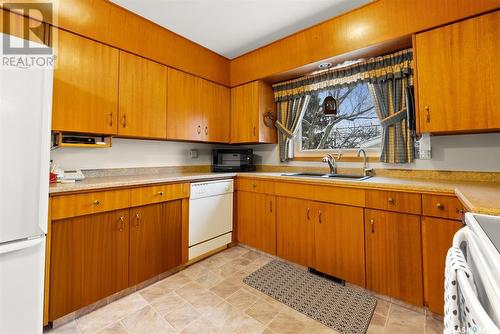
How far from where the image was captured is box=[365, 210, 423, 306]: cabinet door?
1594 millimetres

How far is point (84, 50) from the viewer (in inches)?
71.4

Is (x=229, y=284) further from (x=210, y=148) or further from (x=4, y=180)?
(x=210, y=148)

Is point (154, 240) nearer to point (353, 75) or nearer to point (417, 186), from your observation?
point (417, 186)

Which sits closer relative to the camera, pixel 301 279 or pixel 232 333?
pixel 232 333

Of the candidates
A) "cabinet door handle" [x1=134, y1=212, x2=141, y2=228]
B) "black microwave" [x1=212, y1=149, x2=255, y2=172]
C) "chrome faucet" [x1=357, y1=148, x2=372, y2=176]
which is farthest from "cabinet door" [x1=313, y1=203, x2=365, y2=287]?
"cabinet door handle" [x1=134, y1=212, x2=141, y2=228]

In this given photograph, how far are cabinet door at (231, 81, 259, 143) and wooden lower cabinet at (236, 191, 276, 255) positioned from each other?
765 mm

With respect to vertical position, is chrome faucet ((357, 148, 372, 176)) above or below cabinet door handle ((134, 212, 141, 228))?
above

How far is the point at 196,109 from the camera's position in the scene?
2678mm

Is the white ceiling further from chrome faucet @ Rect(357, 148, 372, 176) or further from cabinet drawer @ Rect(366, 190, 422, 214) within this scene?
cabinet drawer @ Rect(366, 190, 422, 214)

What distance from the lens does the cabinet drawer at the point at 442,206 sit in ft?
4.67

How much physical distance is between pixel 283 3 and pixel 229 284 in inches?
101

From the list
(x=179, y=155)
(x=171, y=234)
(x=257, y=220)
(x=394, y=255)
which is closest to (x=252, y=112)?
(x=179, y=155)

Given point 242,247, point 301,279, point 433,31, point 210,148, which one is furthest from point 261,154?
point 433,31

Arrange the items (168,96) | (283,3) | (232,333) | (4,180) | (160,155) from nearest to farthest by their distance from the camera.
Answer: (4,180)
(232,333)
(283,3)
(168,96)
(160,155)
